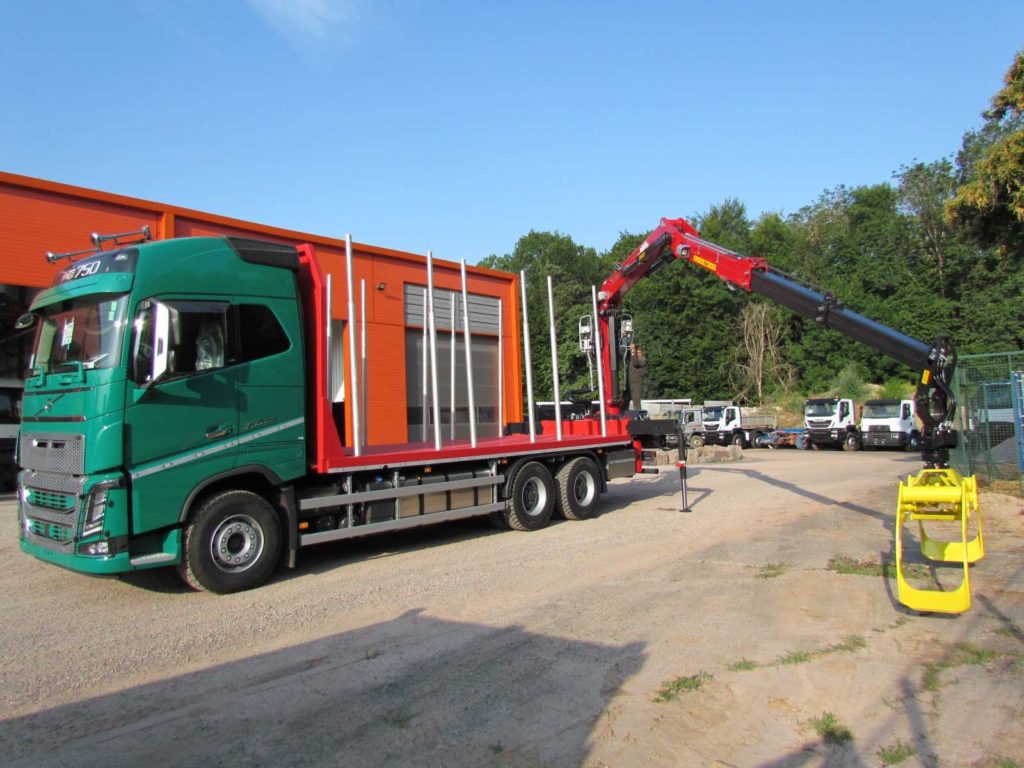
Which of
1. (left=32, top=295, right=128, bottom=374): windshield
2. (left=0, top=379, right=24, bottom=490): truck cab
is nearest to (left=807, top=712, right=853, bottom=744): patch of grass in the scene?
(left=32, top=295, right=128, bottom=374): windshield

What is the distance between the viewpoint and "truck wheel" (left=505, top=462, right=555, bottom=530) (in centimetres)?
1037

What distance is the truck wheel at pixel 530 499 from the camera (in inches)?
408

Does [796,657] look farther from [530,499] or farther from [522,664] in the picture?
[530,499]

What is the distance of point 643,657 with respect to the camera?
511 centimetres

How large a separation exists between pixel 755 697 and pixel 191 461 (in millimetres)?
5291

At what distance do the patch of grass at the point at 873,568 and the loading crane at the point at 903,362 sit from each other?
0.23 m

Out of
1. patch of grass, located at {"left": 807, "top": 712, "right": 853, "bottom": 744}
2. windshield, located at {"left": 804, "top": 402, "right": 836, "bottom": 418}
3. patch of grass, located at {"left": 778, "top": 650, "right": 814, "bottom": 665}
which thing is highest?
windshield, located at {"left": 804, "top": 402, "right": 836, "bottom": 418}

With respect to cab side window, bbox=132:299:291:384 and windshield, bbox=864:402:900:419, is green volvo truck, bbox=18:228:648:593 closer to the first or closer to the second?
cab side window, bbox=132:299:291:384

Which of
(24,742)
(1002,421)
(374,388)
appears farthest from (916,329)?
(24,742)

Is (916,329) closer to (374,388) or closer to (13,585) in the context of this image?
(374,388)

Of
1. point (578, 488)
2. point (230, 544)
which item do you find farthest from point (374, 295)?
point (230, 544)

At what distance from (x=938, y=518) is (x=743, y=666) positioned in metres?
3.30

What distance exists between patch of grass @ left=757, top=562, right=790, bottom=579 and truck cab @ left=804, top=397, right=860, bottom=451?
25614 millimetres

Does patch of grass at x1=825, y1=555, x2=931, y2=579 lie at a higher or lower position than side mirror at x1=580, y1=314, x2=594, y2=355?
lower
